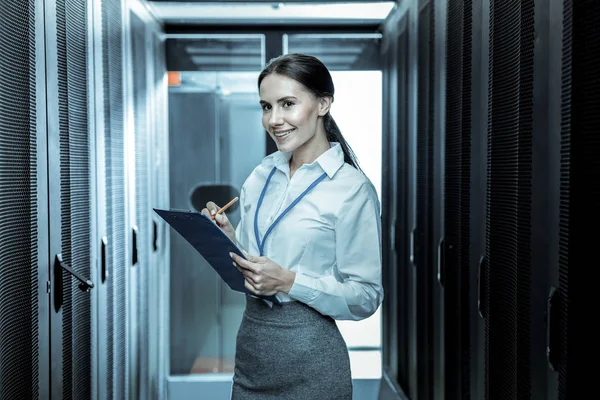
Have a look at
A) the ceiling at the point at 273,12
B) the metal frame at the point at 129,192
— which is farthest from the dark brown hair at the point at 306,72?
the ceiling at the point at 273,12

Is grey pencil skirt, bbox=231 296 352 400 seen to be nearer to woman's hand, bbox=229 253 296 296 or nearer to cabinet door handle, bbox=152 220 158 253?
woman's hand, bbox=229 253 296 296

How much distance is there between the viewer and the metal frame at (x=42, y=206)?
1.75 meters

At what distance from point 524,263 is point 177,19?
271 centimetres

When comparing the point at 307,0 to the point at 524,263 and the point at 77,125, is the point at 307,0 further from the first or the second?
the point at 524,263

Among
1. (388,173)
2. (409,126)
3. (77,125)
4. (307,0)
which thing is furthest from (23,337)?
(388,173)

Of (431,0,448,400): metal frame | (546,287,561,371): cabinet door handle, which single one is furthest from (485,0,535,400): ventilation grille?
(431,0,448,400): metal frame

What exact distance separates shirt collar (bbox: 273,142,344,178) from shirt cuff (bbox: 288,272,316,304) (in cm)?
30

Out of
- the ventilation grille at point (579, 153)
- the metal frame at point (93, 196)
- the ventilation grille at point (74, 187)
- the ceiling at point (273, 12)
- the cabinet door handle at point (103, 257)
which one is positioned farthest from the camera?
the ceiling at point (273, 12)

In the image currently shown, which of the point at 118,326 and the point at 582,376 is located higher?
the point at 582,376

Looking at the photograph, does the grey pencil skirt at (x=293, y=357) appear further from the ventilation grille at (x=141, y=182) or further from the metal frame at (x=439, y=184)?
the ventilation grille at (x=141, y=182)

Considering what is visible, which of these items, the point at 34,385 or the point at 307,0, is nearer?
the point at 34,385

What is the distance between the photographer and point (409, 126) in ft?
9.91

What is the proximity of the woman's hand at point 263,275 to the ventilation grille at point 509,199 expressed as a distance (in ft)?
1.85

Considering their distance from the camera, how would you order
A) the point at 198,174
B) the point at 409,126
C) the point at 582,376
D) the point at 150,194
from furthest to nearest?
the point at 198,174, the point at 150,194, the point at 409,126, the point at 582,376
